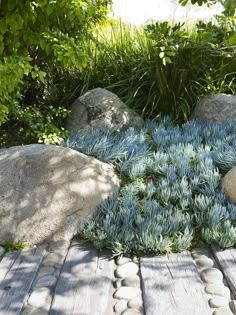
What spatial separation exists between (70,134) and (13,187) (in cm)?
177

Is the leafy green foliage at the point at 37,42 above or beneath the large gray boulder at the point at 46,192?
above

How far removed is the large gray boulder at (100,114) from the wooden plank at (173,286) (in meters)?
2.48

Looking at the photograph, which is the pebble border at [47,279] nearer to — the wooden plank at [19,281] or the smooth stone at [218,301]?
the wooden plank at [19,281]

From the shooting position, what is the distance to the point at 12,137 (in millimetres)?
5355

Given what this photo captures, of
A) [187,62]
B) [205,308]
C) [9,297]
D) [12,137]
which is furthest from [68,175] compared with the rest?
[187,62]

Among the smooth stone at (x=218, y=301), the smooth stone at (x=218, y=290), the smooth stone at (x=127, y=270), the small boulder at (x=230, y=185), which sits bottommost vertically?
the smooth stone at (x=127, y=270)

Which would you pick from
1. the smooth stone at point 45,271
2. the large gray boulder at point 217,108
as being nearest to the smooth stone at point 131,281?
the smooth stone at point 45,271

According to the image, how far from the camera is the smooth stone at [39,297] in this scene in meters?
2.55

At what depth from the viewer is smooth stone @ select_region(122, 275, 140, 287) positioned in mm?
2736

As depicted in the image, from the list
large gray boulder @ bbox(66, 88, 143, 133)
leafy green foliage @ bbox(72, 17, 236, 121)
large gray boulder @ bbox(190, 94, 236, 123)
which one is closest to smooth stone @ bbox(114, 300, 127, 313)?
large gray boulder @ bbox(66, 88, 143, 133)

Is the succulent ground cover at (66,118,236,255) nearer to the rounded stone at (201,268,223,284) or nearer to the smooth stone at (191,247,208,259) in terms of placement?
the smooth stone at (191,247,208,259)

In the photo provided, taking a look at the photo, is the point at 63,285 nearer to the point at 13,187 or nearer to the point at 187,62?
the point at 13,187

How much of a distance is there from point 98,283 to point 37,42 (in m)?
2.63

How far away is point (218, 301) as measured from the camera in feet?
8.16
